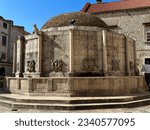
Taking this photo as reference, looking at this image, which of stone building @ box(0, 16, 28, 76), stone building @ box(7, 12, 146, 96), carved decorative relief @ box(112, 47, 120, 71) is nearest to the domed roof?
stone building @ box(7, 12, 146, 96)

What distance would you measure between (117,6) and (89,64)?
1953cm

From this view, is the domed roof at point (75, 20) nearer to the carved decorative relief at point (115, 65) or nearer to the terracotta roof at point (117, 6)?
the carved decorative relief at point (115, 65)

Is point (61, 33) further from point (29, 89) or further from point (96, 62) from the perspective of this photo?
point (29, 89)

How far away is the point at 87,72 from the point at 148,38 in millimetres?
16879

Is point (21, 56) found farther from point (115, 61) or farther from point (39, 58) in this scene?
point (115, 61)

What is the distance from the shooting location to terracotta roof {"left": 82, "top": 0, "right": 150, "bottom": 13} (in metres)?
24.9

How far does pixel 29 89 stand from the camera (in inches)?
371

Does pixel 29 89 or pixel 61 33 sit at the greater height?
pixel 61 33

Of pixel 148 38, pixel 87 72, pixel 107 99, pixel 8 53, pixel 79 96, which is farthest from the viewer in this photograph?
pixel 8 53

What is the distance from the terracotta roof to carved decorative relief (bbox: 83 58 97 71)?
18146mm

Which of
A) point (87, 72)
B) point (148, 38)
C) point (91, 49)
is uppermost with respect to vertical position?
point (148, 38)

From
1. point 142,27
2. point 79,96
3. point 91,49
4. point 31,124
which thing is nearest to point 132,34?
point 142,27

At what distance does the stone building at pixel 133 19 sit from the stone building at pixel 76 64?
13.3 meters

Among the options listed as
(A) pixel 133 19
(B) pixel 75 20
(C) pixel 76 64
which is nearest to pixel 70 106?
(C) pixel 76 64
